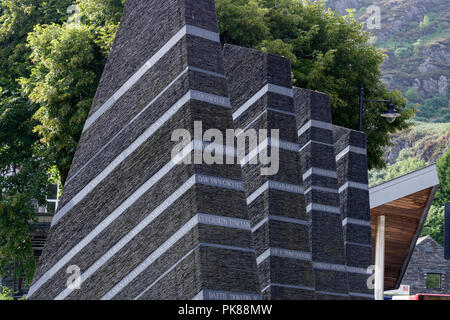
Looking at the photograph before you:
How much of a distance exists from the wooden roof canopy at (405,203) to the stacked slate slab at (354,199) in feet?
10.4

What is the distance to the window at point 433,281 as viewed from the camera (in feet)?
205

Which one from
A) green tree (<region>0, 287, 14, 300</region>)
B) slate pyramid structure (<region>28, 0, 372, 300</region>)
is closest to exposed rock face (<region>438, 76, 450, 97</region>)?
green tree (<region>0, 287, 14, 300</region>)

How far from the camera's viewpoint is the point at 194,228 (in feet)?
29.3

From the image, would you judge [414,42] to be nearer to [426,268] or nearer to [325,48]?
[426,268]

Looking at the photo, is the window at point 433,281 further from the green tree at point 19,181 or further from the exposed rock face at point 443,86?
the exposed rock face at point 443,86

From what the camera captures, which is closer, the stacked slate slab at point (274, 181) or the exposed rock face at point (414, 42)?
the stacked slate slab at point (274, 181)

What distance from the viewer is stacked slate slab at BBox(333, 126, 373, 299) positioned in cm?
1900

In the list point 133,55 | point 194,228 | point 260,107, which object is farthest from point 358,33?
point 194,228

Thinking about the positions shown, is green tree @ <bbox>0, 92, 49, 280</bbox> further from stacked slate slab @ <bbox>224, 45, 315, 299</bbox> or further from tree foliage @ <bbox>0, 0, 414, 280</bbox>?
stacked slate slab @ <bbox>224, 45, 315, 299</bbox>

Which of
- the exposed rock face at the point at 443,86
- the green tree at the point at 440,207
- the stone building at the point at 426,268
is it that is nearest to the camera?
the stone building at the point at 426,268

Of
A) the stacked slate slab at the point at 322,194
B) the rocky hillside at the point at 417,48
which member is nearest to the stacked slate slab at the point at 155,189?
the stacked slate slab at the point at 322,194

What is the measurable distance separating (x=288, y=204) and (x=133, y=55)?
4.07 meters
